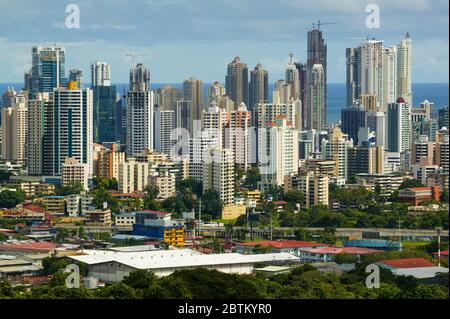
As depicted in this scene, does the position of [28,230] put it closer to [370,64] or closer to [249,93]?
[249,93]

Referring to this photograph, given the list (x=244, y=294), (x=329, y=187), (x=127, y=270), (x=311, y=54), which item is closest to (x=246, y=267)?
(x=127, y=270)

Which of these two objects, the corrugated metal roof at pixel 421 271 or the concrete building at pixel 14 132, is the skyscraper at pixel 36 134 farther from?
the corrugated metal roof at pixel 421 271

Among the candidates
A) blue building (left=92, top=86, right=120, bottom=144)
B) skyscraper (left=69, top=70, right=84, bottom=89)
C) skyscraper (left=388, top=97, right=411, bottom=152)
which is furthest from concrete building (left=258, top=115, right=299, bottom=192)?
skyscraper (left=69, top=70, right=84, bottom=89)

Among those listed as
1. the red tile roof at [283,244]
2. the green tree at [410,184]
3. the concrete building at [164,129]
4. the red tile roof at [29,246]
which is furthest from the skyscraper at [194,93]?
the red tile roof at [29,246]

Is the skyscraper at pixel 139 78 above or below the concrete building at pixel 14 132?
above

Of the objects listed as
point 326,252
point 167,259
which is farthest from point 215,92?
point 167,259

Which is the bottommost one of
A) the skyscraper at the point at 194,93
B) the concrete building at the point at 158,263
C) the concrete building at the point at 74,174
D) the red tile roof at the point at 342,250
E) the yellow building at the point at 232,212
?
the red tile roof at the point at 342,250

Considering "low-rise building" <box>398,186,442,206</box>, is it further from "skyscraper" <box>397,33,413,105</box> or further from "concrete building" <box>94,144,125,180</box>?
"skyscraper" <box>397,33,413,105</box>
